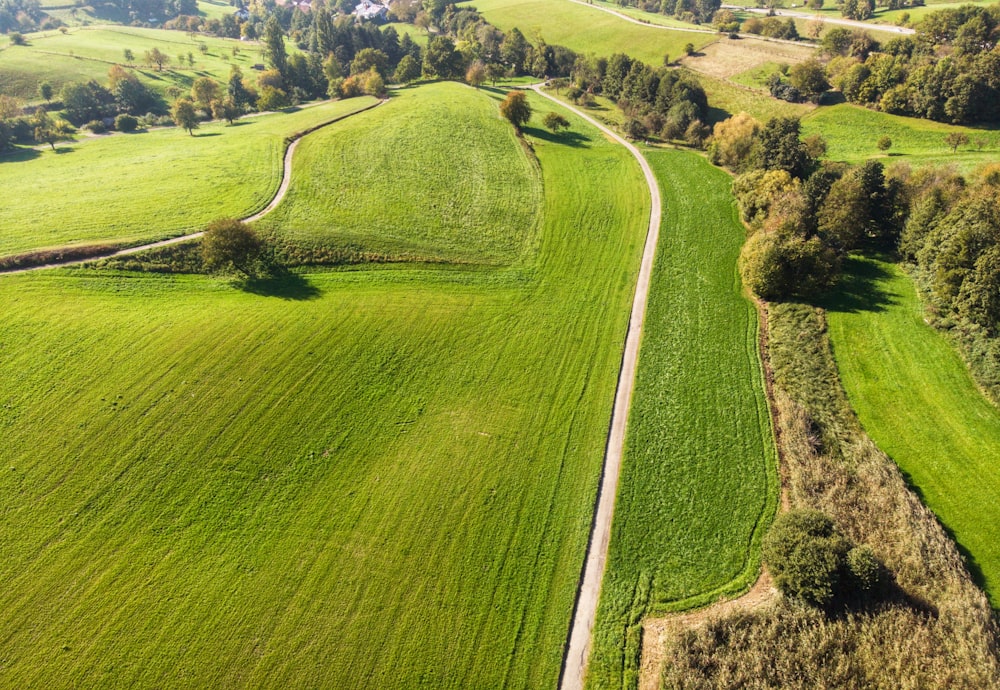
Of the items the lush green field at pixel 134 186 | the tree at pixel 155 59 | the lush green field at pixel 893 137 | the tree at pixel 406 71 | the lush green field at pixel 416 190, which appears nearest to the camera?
the lush green field at pixel 134 186

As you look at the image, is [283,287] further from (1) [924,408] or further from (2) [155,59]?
(2) [155,59]

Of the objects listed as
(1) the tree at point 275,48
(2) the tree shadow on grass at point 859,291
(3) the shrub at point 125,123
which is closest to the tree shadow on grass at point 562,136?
(2) the tree shadow on grass at point 859,291

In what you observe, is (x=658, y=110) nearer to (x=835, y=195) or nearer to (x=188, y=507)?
(x=835, y=195)

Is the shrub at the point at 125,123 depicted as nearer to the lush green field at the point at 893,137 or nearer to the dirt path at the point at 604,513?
the dirt path at the point at 604,513

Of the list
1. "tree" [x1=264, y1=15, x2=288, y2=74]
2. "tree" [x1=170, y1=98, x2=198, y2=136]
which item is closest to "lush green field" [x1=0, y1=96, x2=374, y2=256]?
"tree" [x1=170, y1=98, x2=198, y2=136]

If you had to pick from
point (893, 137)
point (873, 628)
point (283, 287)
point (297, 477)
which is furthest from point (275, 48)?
point (873, 628)

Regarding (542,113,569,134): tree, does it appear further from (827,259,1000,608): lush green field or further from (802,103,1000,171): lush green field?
(827,259,1000,608): lush green field

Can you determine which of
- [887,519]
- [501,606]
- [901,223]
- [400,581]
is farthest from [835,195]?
[400,581]
